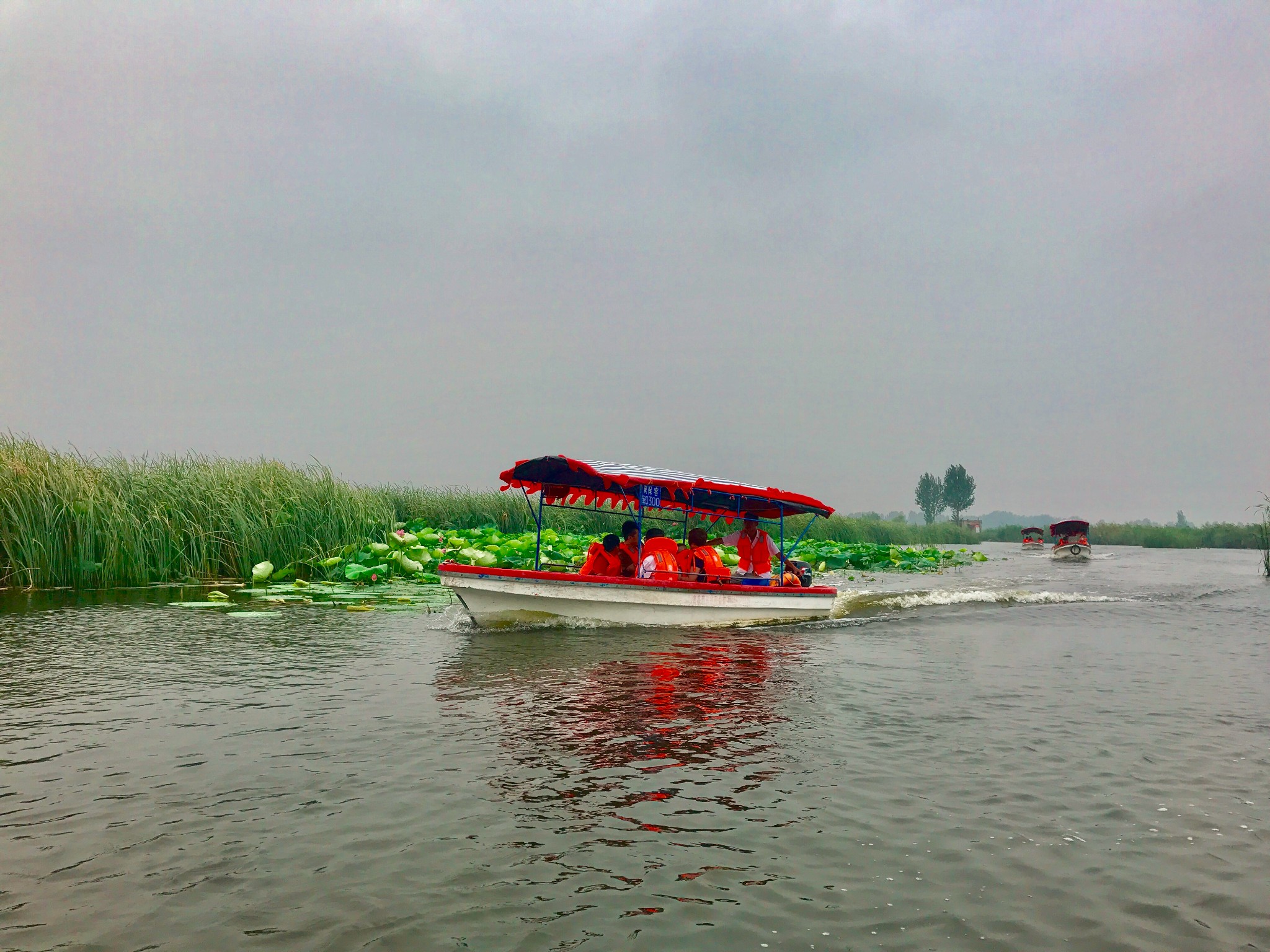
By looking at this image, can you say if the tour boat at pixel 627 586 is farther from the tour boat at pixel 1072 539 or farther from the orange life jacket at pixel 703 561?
the tour boat at pixel 1072 539

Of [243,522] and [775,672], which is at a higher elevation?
[243,522]

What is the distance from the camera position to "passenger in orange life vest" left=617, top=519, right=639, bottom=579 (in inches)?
504

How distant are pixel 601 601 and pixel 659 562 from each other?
1.23 m

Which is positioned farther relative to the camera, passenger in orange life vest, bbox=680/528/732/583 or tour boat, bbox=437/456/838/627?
passenger in orange life vest, bbox=680/528/732/583

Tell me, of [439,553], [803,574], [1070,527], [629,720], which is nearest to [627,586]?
[629,720]

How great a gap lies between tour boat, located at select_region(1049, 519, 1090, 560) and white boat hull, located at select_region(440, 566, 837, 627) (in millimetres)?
26724

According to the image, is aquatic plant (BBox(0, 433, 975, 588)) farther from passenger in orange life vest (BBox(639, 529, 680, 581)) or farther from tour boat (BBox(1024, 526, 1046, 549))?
tour boat (BBox(1024, 526, 1046, 549))

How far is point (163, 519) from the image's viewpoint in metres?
15.5

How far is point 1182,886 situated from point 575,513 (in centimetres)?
2495

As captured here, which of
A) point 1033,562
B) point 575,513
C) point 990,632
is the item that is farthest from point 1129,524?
point 990,632

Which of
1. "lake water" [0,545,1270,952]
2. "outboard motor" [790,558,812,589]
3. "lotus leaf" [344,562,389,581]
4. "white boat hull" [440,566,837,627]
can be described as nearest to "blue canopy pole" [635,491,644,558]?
"white boat hull" [440,566,837,627]

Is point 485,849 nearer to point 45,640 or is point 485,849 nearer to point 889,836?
point 889,836

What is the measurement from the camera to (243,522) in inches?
635

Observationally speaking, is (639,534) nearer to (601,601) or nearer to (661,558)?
(661,558)
